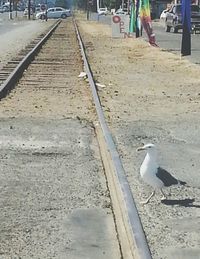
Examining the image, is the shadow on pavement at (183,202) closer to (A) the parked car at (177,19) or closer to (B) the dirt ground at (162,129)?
(B) the dirt ground at (162,129)

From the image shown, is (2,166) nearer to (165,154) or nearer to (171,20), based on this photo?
(165,154)

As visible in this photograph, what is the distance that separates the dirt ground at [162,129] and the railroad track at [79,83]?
14 centimetres

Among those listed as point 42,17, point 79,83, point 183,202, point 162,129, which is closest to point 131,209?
point 183,202

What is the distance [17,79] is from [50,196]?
1128 cm

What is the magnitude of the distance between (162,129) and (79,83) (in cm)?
695

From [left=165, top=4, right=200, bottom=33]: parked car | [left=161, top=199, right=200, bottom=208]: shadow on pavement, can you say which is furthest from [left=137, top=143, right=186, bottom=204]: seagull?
[left=165, top=4, right=200, bottom=33]: parked car

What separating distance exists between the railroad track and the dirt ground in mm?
141

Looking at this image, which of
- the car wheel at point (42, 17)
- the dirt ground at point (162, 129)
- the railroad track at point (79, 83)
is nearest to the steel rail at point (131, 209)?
the railroad track at point (79, 83)

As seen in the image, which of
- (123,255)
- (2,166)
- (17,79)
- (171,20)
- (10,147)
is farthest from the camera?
(171,20)

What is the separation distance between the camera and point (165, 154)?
844cm

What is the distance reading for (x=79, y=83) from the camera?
55.8 feet

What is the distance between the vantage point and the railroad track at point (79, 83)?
5227 mm

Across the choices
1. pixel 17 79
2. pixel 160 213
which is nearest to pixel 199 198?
pixel 160 213

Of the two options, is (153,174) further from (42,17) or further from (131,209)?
(42,17)
